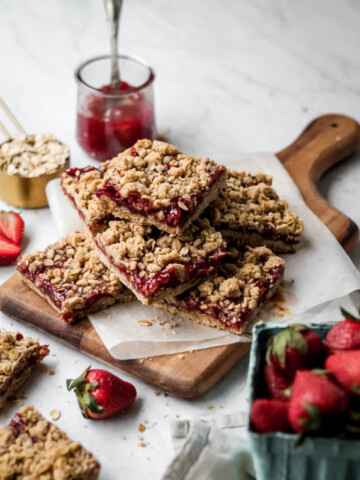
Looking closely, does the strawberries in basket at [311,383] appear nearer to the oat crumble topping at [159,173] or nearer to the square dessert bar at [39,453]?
the square dessert bar at [39,453]

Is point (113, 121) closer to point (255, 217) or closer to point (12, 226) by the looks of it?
point (12, 226)

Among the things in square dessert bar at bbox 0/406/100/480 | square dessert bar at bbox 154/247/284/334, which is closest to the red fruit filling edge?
square dessert bar at bbox 154/247/284/334

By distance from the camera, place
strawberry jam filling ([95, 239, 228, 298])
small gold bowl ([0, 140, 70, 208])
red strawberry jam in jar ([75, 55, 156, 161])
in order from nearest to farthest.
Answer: strawberry jam filling ([95, 239, 228, 298]) → small gold bowl ([0, 140, 70, 208]) → red strawberry jam in jar ([75, 55, 156, 161])

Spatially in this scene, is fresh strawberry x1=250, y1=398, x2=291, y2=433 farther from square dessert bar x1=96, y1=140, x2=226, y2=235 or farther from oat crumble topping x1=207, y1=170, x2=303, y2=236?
oat crumble topping x1=207, y1=170, x2=303, y2=236

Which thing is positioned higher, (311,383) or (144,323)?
(311,383)

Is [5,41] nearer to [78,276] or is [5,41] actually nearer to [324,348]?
[78,276]

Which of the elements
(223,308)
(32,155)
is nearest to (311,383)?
(223,308)

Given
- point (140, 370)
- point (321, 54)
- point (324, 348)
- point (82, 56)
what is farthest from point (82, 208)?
point (321, 54)
